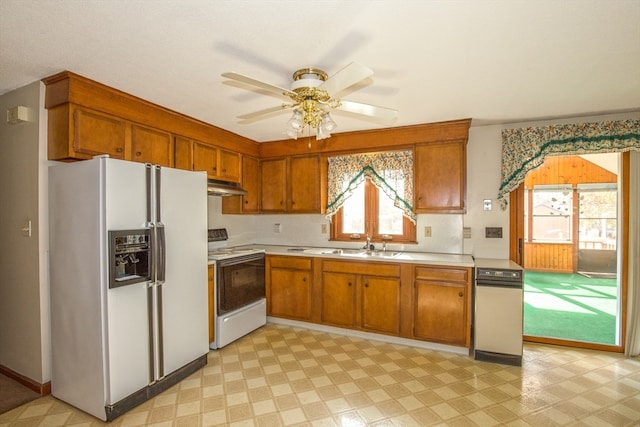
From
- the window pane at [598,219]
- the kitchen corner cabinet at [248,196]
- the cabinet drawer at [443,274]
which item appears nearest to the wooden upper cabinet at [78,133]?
the kitchen corner cabinet at [248,196]

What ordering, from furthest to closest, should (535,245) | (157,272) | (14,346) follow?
(535,245) < (14,346) < (157,272)

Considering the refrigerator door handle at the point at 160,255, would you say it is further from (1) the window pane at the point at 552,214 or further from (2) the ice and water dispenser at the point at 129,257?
(1) the window pane at the point at 552,214

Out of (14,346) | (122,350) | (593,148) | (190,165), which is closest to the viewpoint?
(122,350)

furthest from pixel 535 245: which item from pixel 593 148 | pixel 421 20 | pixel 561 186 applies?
pixel 421 20

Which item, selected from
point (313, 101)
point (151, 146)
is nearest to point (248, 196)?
point (151, 146)

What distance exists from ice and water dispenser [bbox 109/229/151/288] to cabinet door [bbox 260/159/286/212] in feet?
6.85

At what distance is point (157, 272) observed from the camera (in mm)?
2248

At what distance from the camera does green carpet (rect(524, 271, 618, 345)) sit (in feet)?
10.8

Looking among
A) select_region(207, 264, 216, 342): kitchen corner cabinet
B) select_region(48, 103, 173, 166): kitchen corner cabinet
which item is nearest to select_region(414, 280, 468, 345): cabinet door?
select_region(207, 264, 216, 342): kitchen corner cabinet

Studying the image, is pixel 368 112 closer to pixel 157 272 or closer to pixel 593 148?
pixel 157 272

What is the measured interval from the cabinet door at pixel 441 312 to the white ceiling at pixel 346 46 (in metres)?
1.77

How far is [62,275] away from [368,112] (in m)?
2.46

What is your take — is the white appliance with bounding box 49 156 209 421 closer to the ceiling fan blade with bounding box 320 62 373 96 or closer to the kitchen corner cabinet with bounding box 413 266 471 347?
the ceiling fan blade with bounding box 320 62 373 96

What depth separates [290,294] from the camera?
3.69 m
